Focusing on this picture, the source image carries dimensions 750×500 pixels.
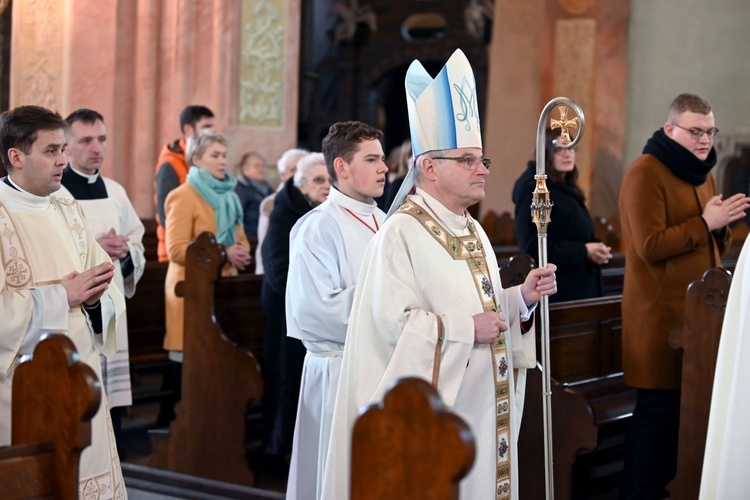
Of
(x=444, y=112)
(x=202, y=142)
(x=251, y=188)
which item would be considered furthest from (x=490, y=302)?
(x=251, y=188)

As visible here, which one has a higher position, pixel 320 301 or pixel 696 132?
pixel 696 132

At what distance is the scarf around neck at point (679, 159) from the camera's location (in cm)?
458

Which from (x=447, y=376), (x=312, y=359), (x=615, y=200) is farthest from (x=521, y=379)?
(x=615, y=200)

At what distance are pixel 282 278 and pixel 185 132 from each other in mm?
2523

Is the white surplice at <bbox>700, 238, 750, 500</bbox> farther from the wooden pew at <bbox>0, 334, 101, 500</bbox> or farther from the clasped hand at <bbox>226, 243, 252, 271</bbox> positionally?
the clasped hand at <bbox>226, 243, 252, 271</bbox>

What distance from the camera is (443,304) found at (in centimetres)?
323

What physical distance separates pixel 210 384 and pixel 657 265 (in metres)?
2.28

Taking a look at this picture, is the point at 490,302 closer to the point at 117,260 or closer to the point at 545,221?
the point at 545,221

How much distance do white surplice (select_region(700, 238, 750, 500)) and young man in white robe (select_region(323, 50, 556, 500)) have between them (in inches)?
23.3

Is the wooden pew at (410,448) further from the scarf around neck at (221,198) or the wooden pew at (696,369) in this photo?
the scarf around neck at (221,198)

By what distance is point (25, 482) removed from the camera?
2.41 meters

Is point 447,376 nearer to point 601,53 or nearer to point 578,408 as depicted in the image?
point 578,408

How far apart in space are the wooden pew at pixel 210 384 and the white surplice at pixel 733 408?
96.6 inches

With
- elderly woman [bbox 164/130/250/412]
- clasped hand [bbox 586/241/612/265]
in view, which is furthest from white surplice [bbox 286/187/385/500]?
elderly woman [bbox 164/130/250/412]
